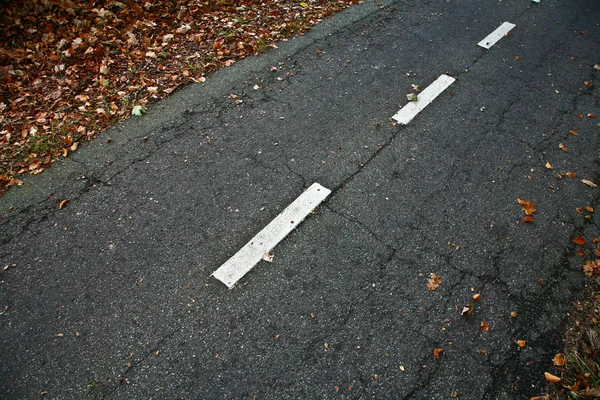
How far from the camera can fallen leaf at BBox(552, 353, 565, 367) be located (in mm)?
2621

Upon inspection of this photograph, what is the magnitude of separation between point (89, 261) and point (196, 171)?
1.25 m

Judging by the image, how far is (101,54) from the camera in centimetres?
523

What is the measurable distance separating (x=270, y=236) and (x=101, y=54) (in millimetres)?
3723

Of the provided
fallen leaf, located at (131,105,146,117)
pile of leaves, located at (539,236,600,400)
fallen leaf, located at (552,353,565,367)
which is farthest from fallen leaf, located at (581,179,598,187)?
fallen leaf, located at (131,105,146,117)

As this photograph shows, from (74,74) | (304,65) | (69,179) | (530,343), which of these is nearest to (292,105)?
(304,65)

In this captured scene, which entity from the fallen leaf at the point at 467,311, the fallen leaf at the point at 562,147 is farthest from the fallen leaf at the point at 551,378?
the fallen leaf at the point at 562,147

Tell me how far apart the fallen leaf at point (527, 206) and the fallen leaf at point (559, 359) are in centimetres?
130

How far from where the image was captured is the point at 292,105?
4.67m

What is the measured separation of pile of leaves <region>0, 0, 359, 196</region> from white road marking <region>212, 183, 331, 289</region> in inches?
90.1

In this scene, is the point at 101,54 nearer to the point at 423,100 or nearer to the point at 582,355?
the point at 423,100

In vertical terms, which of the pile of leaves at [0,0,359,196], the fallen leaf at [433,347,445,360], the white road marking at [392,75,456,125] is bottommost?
the fallen leaf at [433,347,445,360]

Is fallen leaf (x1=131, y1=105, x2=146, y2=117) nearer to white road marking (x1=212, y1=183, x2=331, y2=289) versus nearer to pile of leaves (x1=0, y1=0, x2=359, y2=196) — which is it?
pile of leaves (x1=0, y1=0, x2=359, y2=196)

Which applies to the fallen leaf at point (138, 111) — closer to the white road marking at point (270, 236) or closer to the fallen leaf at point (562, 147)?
the white road marking at point (270, 236)

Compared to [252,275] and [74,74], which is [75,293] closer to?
[252,275]
